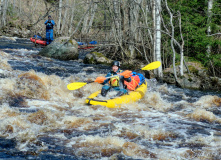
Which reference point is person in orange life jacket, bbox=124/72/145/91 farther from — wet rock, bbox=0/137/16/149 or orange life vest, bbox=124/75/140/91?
wet rock, bbox=0/137/16/149

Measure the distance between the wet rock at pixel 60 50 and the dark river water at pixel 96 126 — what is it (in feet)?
15.5

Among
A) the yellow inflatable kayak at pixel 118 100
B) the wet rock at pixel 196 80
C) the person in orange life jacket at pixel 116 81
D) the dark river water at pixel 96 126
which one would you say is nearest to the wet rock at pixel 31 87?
the dark river water at pixel 96 126

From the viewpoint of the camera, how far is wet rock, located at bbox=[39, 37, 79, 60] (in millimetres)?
11359

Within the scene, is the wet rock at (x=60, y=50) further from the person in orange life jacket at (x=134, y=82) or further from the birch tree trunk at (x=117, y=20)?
the person in orange life jacket at (x=134, y=82)

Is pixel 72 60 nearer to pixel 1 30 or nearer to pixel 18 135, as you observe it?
pixel 18 135

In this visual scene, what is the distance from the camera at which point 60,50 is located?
37.5ft

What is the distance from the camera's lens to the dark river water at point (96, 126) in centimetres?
314

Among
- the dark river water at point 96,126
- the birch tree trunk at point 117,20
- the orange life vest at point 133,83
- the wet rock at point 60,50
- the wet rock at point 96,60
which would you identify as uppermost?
the birch tree trunk at point 117,20

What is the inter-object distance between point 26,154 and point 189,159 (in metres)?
2.11

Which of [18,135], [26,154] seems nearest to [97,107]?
[18,135]

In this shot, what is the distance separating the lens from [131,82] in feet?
21.0

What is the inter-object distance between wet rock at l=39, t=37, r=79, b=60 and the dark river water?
4735 mm

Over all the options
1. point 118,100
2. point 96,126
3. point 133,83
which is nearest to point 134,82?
point 133,83

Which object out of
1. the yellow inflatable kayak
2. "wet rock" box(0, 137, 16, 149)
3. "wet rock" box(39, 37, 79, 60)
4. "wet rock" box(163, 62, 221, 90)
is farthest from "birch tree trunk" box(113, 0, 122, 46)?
"wet rock" box(0, 137, 16, 149)
